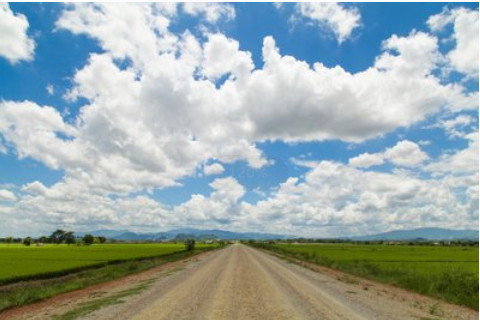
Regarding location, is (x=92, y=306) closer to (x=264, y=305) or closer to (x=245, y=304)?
(x=245, y=304)

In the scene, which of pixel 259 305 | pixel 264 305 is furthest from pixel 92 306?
pixel 264 305

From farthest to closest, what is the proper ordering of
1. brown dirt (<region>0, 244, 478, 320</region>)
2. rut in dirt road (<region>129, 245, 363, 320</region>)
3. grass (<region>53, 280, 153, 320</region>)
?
grass (<region>53, 280, 153, 320</region>)
brown dirt (<region>0, 244, 478, 320</region>)
rut in dirt road (<region>129, 245, 363, 320</region>)

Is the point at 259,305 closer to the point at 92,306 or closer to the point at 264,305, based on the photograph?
the point at 264,305

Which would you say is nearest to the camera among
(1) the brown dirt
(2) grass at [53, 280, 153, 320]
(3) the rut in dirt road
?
(3) the rut in dirt road

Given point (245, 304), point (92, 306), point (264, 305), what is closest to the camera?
point (264, 305)

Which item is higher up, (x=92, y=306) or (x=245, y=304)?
(x=245, y=304)

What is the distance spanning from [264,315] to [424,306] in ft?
27.6

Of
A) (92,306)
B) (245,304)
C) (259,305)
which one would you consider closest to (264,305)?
(259,305)

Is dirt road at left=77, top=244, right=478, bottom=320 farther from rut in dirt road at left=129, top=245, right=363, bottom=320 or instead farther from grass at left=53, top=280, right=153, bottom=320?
grass at left=53, top=280, right=153, bottom=320

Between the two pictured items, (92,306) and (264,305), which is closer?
(264,305)

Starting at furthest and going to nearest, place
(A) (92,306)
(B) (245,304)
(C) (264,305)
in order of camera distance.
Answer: (A) (92,306)
(B) (245,304)
(C) (264,305)

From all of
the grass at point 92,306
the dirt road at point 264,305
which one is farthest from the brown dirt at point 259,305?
the grass at point 92,306

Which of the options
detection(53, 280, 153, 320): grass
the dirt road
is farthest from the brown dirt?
detection(53, 280, 153, 320): grass

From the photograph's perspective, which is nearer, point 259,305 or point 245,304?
point 259,305
